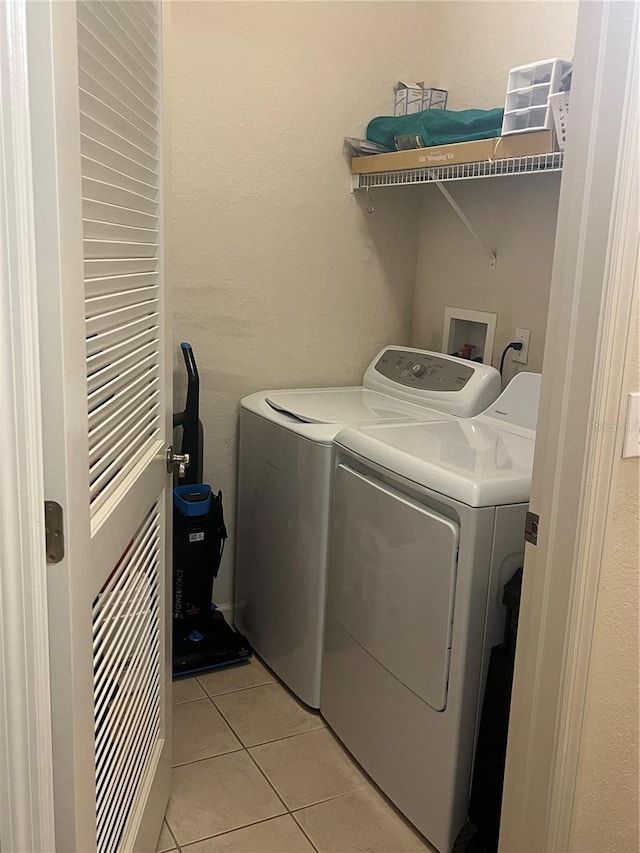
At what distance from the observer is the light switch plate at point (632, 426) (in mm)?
1246

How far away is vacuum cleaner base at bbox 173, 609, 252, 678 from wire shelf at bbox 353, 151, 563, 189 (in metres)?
1.63

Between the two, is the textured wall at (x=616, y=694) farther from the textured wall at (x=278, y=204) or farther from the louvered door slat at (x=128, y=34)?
the textured wall at (x=278, y=204)

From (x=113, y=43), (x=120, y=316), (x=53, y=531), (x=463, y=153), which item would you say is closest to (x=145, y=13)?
(x=113, y=43)

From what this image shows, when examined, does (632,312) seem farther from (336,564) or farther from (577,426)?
(336,564)

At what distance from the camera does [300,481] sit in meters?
2.27

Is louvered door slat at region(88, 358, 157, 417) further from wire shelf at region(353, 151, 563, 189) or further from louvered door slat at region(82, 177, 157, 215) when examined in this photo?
wire shelf at region(353, 151, 563, 189)

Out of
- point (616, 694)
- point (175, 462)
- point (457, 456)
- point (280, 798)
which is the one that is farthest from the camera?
point (280, 798)

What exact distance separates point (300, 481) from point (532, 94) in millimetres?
1220

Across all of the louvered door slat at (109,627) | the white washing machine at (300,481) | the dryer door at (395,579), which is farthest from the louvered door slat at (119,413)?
the white washing machine at (300,481)

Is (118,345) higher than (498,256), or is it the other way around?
(498,256)

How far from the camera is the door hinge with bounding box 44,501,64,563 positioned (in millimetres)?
939

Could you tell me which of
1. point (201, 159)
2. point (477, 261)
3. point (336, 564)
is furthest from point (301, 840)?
point (201, 159)

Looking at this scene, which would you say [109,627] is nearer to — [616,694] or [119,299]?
[119,299]

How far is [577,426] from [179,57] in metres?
1.83
